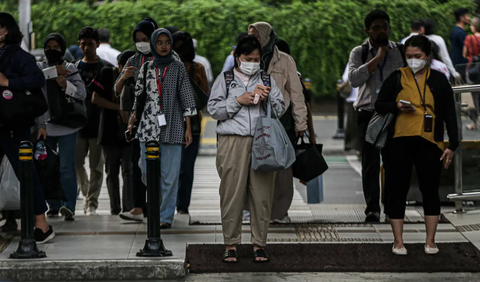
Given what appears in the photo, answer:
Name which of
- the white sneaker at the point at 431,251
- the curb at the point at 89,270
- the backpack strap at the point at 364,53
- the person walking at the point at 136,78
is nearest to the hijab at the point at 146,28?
the person walking at the point at 136,78

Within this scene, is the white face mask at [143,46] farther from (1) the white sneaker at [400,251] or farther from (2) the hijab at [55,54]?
(1) the white sneaker at [400,251]

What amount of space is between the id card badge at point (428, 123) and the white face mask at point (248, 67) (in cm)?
143

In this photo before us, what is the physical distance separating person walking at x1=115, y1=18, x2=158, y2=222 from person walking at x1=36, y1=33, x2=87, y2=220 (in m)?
0.56

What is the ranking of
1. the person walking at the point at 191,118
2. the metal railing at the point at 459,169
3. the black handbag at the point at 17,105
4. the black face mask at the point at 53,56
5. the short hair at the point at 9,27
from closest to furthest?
1. the black handbag at the point at 17,105
2. the short hair at the point at 9,27
3. the black face mask at the point at 53,56
4. the metal railing at the point at 459,169
5. the person walking at the point at 191,118

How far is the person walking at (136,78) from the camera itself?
949 centimetres

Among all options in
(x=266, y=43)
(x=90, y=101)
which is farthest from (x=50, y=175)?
(x=266, y=43)

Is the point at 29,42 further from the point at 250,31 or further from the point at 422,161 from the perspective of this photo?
the point at 422,161

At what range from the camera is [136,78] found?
372 inches

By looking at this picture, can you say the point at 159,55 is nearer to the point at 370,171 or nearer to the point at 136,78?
the point at 136,78

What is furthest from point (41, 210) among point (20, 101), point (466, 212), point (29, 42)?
point (29, 42)

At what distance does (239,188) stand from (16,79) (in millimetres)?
2104

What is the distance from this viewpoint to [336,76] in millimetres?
22938

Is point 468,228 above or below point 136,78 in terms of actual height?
below

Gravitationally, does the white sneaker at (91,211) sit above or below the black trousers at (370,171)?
below
